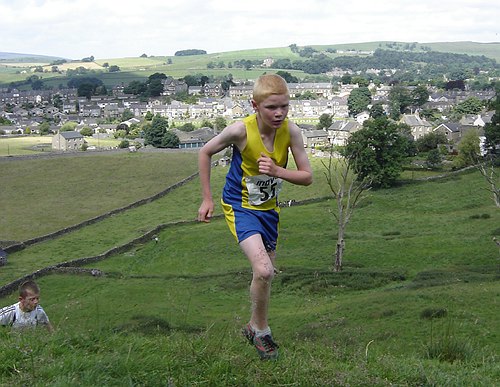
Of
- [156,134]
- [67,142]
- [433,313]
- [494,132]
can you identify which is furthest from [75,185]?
[433,313]

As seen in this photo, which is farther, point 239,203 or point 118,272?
point 118,272

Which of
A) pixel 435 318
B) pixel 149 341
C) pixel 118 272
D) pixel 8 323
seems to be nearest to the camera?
pixel 149 341

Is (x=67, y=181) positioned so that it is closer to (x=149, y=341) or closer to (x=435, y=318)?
(x=435, y=318)

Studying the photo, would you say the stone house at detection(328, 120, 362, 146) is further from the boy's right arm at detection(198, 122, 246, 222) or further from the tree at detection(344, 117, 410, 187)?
the boy's right arm at detection(198, 122, 246, 222)

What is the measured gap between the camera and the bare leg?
6707 mm

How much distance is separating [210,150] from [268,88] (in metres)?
0.94

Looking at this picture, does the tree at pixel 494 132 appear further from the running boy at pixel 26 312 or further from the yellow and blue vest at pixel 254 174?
the running boy at pixel 26 312

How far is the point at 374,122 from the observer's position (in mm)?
61938

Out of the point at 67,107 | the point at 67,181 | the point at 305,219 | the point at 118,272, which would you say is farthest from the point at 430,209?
the point at 67,107

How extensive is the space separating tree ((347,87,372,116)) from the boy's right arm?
160 m

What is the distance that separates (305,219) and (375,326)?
1187 inches

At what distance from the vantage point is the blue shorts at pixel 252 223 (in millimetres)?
7059

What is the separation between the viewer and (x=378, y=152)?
63000mm

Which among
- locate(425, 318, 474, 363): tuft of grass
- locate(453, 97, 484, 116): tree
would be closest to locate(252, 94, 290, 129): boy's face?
locate(425, 318, 474, 363): tuft of grass
